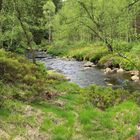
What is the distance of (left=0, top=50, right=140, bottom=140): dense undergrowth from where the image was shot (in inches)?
536

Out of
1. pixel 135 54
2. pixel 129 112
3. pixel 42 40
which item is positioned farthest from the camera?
pixel 42 40

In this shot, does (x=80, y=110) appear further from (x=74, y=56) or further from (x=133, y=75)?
(x=74, y=56)

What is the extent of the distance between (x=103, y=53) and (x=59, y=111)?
3413cm

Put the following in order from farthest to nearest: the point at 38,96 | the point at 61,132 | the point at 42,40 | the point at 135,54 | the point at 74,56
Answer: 1. the point at 42,40
2. the point at 74,56
3. the point at 135,54
4. the point at 38,96
5. the point at 61,132

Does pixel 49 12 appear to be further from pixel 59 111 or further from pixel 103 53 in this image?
pixel 59 111

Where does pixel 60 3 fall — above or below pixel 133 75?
above

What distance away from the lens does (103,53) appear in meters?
50.0

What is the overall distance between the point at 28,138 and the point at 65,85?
1138 cm

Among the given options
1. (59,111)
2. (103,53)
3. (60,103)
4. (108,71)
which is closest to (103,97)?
(60,103)

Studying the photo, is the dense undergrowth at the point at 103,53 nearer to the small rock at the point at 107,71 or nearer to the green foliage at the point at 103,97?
the small rock at the point at 107,71

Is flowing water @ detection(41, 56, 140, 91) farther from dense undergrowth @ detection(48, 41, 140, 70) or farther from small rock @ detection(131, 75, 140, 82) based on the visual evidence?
dense undergrowth @ detection(48, 41, 140, 70)

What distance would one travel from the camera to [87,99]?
1952 centimetres

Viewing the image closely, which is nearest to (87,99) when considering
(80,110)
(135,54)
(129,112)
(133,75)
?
(80,110)

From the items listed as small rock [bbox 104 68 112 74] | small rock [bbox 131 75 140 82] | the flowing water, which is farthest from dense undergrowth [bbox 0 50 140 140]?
small rock [bbox 104 68 112 74]
